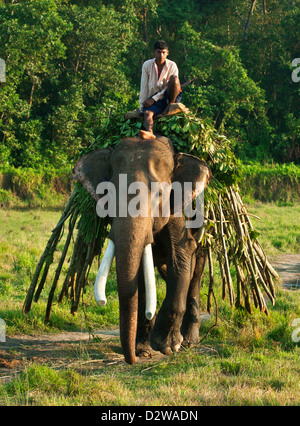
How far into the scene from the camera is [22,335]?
6.39 m

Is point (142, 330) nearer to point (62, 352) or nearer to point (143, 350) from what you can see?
point (143, 350)

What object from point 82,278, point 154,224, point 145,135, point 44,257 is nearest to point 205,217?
point 154,224

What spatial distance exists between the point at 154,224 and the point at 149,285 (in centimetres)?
69

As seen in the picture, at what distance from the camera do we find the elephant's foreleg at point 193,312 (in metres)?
6.12

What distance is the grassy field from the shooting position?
170 inches

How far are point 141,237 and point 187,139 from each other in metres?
1.47

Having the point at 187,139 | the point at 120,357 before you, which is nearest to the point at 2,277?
the point at 120,357

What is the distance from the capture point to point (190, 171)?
17.8ft

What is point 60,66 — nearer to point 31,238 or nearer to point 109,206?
point 31,238

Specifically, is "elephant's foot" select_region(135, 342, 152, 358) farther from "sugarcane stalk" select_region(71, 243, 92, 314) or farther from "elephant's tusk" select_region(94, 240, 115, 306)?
"elephant's tusk" select_region(94, 240, 115, 306)

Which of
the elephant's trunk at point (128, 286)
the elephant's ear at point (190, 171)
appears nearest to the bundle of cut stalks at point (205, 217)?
the elephant's ear at point (190, 171)

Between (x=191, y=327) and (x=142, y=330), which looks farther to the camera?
(x=191, y=327)

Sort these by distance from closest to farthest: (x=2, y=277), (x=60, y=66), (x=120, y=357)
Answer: (x=120, y=357) < (x=2, y=277) < (x=60, y=66)

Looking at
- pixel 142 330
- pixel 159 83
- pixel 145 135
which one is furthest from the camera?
pixel 159 83
